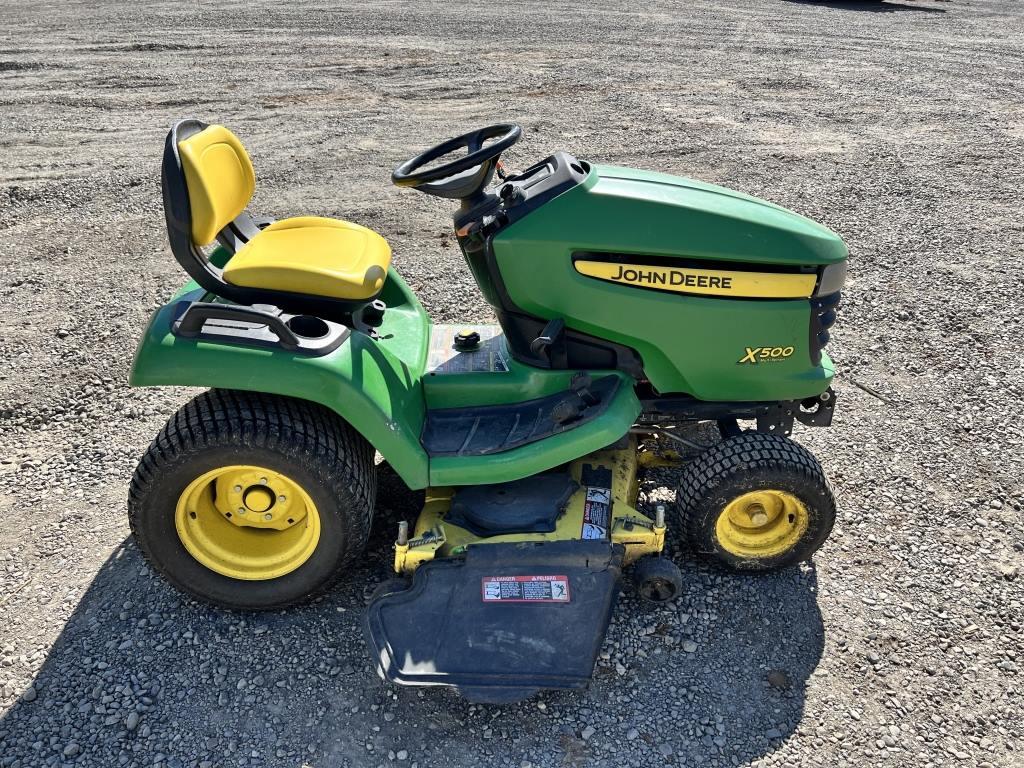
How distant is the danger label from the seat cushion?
98 cm

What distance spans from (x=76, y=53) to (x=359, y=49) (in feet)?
11.1

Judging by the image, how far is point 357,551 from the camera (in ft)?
Answer: 8.65

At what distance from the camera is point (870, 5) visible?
49.3ft

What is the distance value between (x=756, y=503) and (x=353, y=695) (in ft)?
4.62

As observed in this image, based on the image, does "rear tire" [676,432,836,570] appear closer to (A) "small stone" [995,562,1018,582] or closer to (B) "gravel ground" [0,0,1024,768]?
(B) "gravel ground" [0,0,1024,768]

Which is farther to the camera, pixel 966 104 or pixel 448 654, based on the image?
pixel 966 104

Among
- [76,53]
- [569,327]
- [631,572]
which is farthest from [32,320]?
[76,53]

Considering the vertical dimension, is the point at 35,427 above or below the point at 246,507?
below

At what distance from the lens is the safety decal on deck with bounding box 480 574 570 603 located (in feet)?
8.17

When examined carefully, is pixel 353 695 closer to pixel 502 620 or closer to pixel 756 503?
pixel 502 620

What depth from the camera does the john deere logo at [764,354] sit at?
8.79 feet

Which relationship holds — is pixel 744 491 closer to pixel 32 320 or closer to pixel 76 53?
pixel 32 320

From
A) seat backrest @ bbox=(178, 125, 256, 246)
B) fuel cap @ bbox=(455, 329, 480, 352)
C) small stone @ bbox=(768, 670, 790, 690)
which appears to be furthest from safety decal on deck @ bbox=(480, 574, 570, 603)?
seat backrest @ bbox=(178, 125, 256, 246)

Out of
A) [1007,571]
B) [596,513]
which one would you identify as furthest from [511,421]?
[1007,571]
